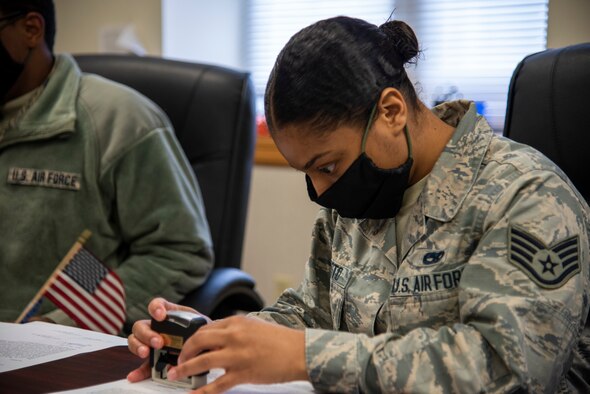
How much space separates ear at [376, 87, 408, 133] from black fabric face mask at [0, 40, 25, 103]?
105 cm

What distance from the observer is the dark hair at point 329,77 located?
0.98m

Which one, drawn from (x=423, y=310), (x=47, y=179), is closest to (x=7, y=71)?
(x=47, y=179)

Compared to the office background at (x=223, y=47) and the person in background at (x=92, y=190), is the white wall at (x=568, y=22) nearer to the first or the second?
the office background at (x=223, y=47)

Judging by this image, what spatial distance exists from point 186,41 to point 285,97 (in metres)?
1.90

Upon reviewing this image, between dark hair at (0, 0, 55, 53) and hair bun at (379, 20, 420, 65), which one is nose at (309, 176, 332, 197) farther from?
dark hair at (0, 0, 55, 53)

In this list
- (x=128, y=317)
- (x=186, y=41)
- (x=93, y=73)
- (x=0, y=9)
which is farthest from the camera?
(x=186, y=41)

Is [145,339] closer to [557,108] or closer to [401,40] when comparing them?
[401,40]

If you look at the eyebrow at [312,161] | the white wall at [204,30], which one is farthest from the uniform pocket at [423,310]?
the white wall at [204,30]

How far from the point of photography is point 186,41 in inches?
110

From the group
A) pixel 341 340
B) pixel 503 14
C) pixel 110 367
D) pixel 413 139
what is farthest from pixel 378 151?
pixel 503 14

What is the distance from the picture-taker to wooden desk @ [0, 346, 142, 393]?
0.94m

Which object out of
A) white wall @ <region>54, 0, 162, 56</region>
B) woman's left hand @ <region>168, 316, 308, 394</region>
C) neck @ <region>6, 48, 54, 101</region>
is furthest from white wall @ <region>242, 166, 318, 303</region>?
woman's left hand @ <region>168, 316, 308, 394</region>

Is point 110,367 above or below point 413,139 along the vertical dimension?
below

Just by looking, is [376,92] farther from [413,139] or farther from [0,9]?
[0,9]
